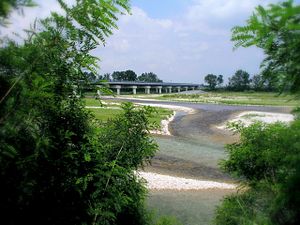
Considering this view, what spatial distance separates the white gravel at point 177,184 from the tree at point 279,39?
1334cm

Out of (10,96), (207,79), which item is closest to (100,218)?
(10,96)

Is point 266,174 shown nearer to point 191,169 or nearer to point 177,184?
point 177,184

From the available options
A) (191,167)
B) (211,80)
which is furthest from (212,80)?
(191,167)

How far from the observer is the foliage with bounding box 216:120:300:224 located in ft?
7.70

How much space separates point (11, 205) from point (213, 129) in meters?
35.4

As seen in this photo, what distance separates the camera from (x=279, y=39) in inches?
89.7

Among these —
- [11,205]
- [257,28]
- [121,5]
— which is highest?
[121,5]

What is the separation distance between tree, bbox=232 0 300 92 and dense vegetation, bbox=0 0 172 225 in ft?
5.39

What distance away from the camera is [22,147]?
3020 mm

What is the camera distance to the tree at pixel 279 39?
6.51ft

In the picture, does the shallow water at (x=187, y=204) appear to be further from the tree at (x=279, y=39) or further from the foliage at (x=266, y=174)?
the tree at (x=279, y=39)

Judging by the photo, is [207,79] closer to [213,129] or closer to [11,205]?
[213,129]

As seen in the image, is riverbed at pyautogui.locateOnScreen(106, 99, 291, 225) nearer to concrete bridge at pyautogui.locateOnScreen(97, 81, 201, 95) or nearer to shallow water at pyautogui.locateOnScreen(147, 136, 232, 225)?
shallow water at pyautogui.locateOnScreen(147, 136, 232, 225)

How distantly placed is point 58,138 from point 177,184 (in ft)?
43.5
